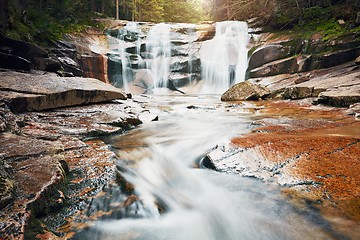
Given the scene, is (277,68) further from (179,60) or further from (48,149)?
(48,149)

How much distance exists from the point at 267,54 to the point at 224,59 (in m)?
2.55

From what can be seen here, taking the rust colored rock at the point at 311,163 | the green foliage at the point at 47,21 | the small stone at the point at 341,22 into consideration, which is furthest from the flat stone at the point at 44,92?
the small stone at the point at 341,22

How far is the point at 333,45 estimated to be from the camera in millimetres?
10586

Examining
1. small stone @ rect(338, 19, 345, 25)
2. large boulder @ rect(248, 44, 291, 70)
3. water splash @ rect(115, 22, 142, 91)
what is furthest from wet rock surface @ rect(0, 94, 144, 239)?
small stone @ rect(338, 19, 345, 25)

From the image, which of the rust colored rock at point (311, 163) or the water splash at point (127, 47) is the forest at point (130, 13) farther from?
the rust colored rock at point (311, 163)

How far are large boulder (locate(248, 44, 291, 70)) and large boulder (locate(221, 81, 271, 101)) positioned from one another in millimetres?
4190

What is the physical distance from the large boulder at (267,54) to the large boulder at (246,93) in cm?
419

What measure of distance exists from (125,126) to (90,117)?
2.46 feet

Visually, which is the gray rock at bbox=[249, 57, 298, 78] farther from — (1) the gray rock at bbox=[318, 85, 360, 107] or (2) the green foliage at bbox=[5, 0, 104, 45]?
(2) the green foliage at bbox=[5, 0, 104, 45]

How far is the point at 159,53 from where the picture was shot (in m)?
16.0

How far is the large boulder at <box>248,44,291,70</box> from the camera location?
41.2 ft

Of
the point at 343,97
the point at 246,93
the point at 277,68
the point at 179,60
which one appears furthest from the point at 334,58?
the point at 179,60

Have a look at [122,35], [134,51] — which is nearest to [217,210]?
[134,51]

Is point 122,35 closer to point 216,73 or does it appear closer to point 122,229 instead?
point 216,73
